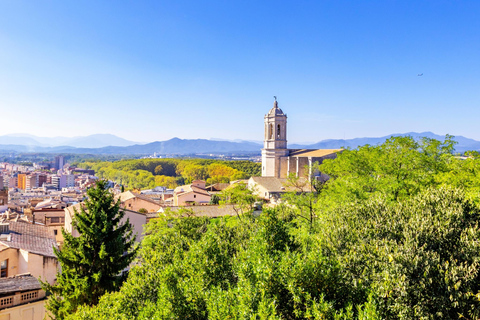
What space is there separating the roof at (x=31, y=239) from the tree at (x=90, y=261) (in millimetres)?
6350

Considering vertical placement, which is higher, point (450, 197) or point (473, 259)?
point (450, 197)

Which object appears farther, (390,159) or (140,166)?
(140,166)

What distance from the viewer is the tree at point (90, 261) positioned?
13.7m

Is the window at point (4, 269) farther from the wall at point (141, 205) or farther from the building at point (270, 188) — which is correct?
the building at point (270, 188)

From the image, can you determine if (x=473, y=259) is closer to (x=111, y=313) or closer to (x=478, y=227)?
(x=478, y=227)

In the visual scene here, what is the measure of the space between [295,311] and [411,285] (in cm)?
292

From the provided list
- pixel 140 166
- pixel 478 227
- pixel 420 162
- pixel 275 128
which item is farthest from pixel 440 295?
pixel 140 166

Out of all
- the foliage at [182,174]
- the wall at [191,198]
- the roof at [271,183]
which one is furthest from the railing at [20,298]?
the foliage at [182,174]

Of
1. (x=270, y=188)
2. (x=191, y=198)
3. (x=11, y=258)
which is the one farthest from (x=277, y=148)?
(x=11, y=258)

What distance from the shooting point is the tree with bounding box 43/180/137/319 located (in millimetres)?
13688

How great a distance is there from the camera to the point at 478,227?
399 inches

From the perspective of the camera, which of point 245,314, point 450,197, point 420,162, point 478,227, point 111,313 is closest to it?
point 245,314

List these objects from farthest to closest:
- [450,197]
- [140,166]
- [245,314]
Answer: [140,166]
[450,197]
[245,314]

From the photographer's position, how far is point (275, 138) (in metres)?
59.0
